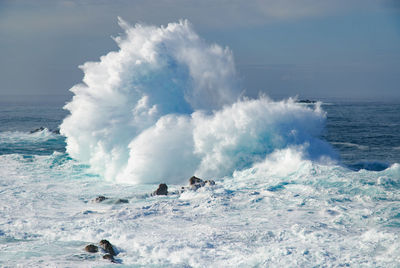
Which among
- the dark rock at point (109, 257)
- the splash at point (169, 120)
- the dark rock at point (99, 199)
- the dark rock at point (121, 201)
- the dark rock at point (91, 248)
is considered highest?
the splash at point (169, 120)

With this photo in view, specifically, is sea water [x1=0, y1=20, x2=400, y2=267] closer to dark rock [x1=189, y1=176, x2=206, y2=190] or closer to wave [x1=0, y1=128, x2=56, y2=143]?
dark rock [x1=189, y1=176, x2=206, y2=190]

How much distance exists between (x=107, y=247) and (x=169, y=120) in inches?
475

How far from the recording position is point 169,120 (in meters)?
22.2

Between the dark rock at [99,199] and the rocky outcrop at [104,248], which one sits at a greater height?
the dark rock at [99,199]

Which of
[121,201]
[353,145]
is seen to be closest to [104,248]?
[121,201]

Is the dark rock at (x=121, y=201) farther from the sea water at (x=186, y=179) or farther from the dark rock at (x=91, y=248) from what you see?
the dark rock at (x=91, y=248)

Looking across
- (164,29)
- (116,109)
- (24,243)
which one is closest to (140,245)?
(24,243)

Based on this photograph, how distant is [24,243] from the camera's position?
36.8 feet

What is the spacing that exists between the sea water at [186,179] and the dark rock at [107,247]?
0.21m

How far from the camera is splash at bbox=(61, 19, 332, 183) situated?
20234 millimetres

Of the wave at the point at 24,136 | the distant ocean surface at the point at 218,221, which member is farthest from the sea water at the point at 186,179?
the wave at the point at 24,136

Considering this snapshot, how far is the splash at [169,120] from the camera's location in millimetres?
20234

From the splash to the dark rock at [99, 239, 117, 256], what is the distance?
28.8 feet

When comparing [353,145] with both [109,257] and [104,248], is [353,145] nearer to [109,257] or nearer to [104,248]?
[104,248]
